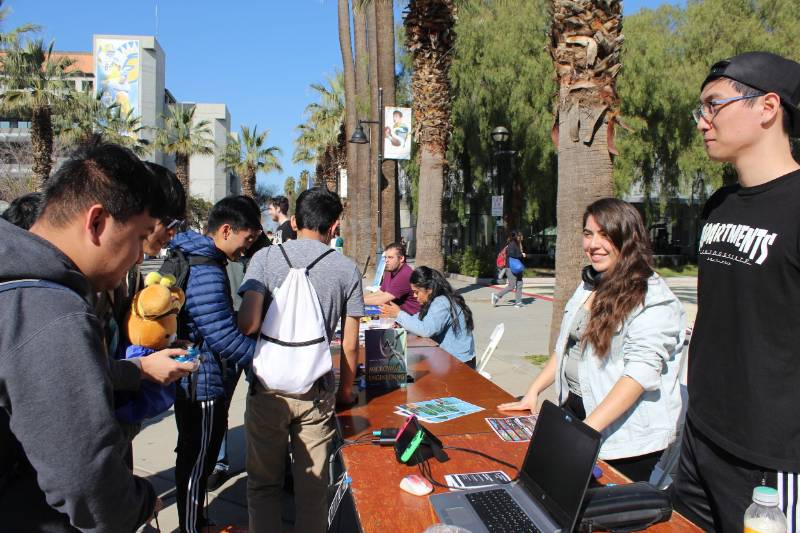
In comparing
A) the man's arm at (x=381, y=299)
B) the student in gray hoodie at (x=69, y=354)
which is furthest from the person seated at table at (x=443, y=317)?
the student in gray hoodie at (x=69, y=354)

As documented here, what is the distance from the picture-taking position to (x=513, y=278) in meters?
14.6

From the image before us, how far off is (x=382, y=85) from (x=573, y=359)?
13454 millimetres

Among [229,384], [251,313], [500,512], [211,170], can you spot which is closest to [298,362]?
[251,313]

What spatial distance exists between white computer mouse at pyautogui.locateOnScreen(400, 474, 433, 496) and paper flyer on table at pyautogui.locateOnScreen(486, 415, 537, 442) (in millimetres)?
698

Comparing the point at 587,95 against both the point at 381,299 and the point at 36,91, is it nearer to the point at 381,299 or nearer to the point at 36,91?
the point at 381,299

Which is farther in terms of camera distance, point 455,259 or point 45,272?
point 455,259

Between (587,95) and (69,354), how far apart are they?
5978mm

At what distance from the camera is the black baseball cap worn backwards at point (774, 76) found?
6.32 feet

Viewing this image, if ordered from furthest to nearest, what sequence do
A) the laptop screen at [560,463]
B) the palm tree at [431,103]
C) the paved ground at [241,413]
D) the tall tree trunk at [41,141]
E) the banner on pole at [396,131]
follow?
the tall tree trunk at [41,141] → the banner on pole at [396,131] → the palm tree at [431,103] → the paved ground at [241,413] → the laptop screen at [560,463]

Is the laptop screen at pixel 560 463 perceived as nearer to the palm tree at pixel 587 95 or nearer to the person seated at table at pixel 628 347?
the person seated at table at pixel 628 347

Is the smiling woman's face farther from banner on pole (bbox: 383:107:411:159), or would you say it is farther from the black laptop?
banner on pole (bbox: 383:107:411:159)

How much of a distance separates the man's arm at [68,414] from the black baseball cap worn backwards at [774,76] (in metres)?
2.15

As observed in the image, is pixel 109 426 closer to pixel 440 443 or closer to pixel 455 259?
pixel 440 443

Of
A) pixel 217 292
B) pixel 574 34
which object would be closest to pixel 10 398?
pixel 217 292
